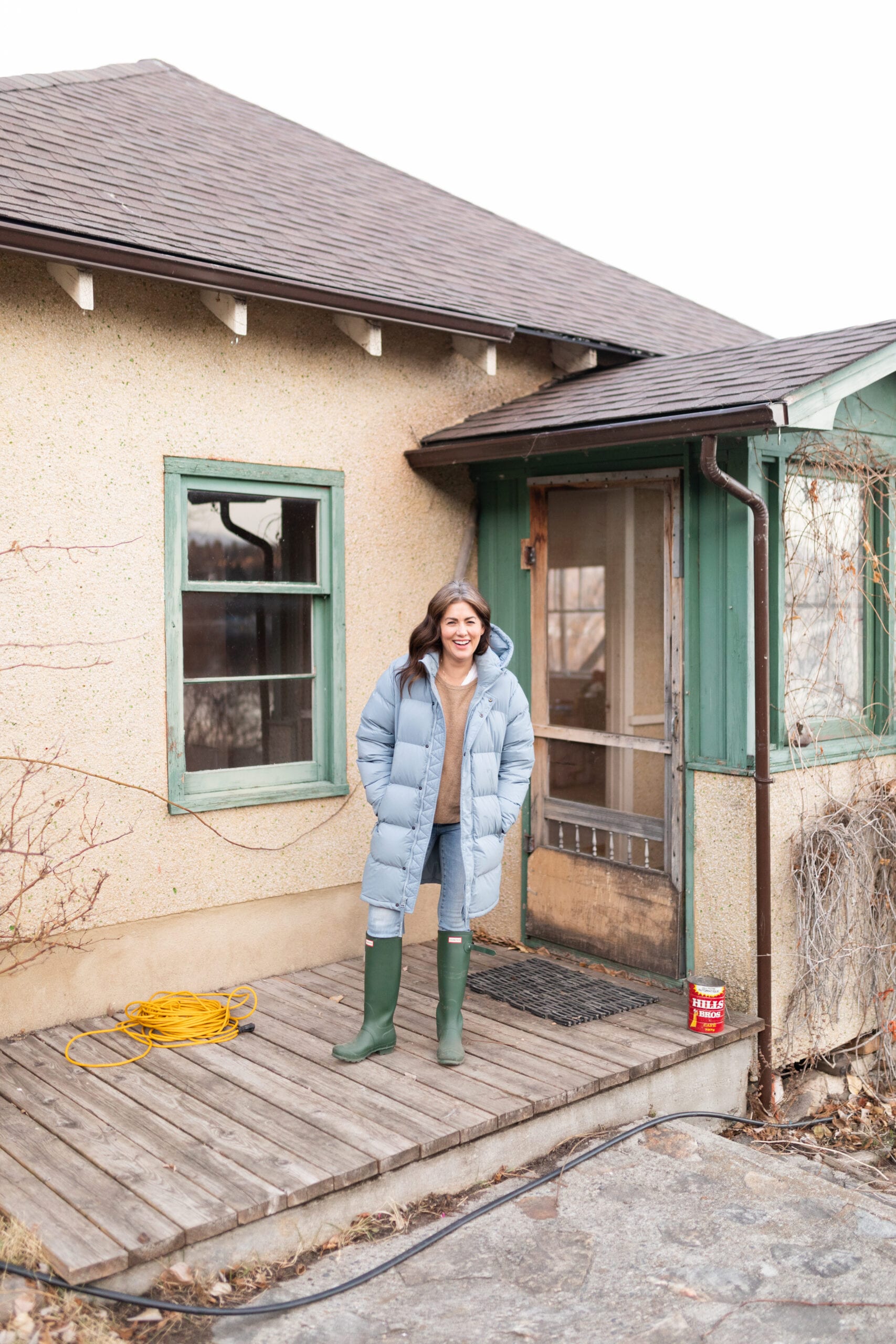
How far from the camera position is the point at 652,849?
5.74m

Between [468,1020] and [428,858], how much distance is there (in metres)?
0.86

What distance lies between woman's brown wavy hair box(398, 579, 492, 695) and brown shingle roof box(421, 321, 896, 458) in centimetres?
127

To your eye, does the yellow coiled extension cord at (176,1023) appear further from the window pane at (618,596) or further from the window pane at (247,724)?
the window pane at (618,596)

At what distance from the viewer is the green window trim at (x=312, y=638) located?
5301 millimetres

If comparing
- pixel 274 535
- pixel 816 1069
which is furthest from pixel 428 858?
pixel 816 1069

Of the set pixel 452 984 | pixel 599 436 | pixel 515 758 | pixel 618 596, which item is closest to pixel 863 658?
pixel 618 596

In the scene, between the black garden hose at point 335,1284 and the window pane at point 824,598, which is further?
the window pane at point 824,598

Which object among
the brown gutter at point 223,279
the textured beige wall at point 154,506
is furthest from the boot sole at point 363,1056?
the brown gutter at point 223,279

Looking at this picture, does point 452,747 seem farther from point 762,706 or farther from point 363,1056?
point 762,706

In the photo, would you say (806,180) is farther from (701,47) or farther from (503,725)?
(503,725)

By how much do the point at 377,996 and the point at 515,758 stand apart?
1.13 m

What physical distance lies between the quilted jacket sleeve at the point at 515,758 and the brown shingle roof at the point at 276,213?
2152 millimetres

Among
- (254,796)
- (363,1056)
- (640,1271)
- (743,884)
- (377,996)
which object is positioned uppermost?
(254,796)

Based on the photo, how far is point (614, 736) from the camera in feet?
19.1
